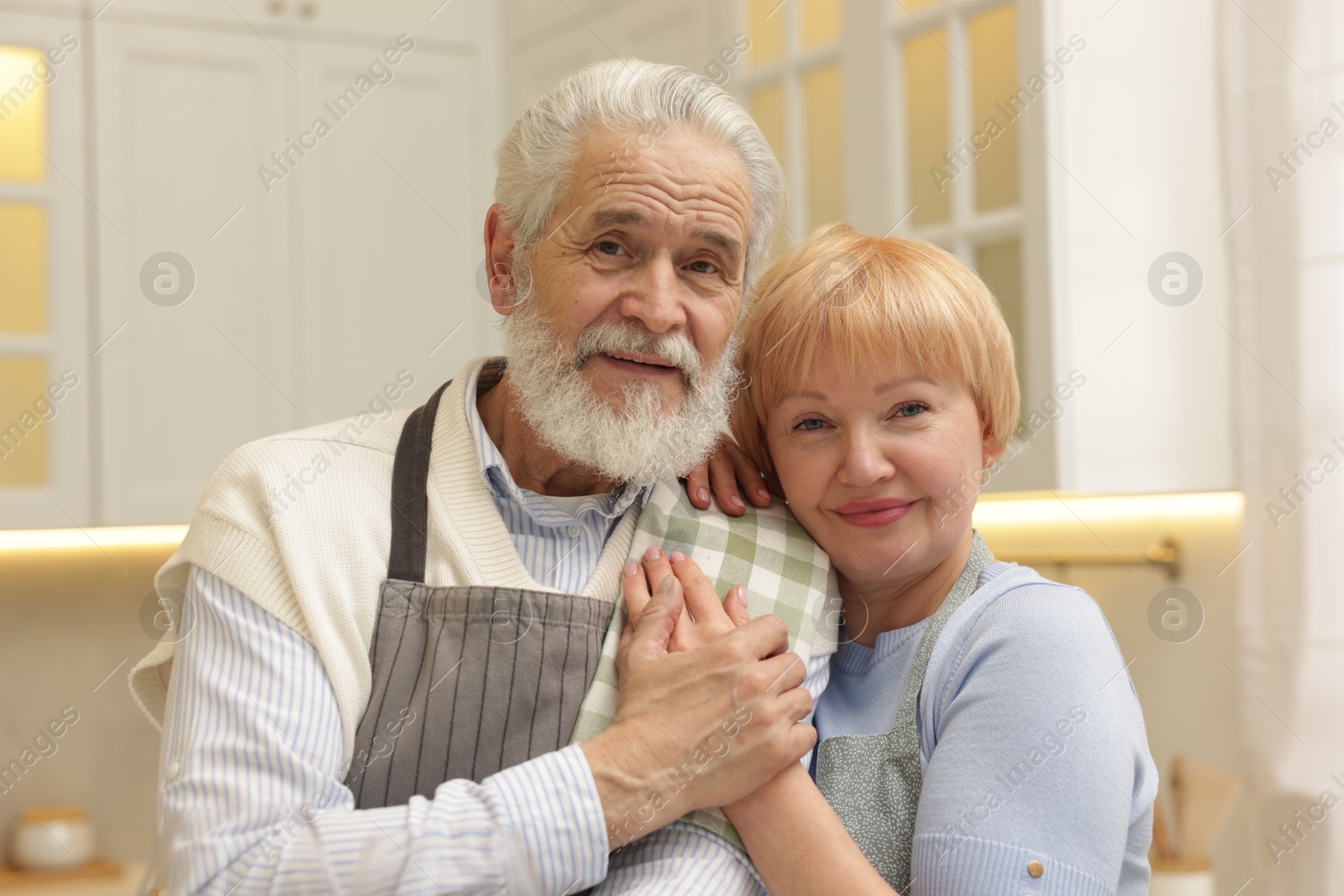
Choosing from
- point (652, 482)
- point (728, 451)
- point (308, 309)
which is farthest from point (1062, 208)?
point (308, 309)

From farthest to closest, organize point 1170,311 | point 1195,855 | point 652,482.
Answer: point 1170,311 < point 1195,855 < point 652,482

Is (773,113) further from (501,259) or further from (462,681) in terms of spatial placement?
(462,681)

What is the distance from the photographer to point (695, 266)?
47.7 inches

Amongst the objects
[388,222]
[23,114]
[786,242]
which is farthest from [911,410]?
[23,114]

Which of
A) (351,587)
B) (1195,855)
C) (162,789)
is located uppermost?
(351,587)

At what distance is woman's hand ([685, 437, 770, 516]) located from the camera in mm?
1220

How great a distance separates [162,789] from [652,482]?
20.7 inches

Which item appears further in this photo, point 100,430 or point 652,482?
point 100,430

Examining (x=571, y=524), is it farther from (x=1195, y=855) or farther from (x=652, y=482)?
(x=1195, y=855)

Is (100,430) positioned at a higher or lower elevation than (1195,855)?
higher

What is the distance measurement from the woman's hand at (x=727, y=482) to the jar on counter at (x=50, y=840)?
232 centimetres

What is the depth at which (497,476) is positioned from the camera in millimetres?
1166

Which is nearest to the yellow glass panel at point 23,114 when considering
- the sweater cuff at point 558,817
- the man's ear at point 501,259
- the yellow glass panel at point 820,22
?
the yellow glass panel at point 820,22

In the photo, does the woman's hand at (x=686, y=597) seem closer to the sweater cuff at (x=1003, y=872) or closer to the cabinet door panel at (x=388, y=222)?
the sweater cuff at (x=1003, y=872)
